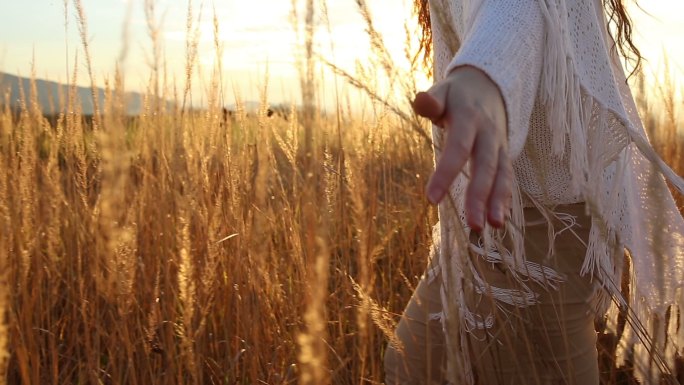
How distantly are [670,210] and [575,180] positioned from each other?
239 millimetres

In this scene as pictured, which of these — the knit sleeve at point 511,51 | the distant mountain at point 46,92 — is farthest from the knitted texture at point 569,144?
the distant mountain at point 46,92

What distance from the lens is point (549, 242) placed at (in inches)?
37.0

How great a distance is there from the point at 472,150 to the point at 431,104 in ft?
0.15

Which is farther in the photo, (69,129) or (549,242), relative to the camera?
(69,129)

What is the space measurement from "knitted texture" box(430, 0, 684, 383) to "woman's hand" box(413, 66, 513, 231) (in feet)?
0.25

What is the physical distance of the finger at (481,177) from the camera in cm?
43

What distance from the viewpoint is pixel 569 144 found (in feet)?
2.94

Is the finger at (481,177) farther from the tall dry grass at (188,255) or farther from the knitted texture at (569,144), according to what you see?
the tall dry grass at (188,255)

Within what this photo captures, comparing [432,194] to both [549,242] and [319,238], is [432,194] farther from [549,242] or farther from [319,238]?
[549,242]

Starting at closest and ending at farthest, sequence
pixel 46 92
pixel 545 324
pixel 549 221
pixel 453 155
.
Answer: pixel 453 155 < pixel 549 221 < pixel 545 324 < pixel 46 92

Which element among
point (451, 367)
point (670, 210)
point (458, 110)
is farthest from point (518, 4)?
point (670, 210)

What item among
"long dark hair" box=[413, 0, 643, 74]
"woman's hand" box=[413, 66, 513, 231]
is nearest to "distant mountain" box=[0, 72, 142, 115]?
"long dark hair" box=[413, 0, 643, 74]

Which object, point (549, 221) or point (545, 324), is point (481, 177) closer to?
point (549, 221)

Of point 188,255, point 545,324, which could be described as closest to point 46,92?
point 188,255
